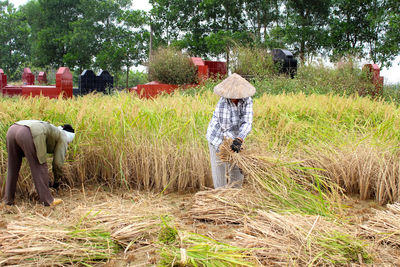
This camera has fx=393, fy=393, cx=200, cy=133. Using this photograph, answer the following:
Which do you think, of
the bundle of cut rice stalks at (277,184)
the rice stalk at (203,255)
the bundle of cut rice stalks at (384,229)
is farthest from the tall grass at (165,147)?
the rice stalk at (203,255)

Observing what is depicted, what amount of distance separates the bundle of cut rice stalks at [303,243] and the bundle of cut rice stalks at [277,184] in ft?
1.18

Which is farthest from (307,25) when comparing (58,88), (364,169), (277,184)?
(277,184)

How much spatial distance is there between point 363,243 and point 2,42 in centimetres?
3827

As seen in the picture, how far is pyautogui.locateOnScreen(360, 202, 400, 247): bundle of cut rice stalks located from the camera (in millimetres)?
2709

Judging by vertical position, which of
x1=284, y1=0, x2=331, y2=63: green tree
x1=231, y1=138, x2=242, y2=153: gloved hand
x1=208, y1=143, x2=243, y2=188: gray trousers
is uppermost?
x1=284, y1=0, x2=331, y2=63: green tree

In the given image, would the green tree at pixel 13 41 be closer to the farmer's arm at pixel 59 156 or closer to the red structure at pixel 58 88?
the red structure at pixel 58 88

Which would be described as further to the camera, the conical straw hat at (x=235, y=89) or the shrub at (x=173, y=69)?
the shrub at (x=173, y=69)

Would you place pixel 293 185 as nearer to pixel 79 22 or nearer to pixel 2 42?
pixel 79 22

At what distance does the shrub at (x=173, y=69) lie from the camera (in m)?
11.9

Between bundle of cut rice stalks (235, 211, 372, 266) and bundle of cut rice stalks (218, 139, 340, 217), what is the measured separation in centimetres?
36

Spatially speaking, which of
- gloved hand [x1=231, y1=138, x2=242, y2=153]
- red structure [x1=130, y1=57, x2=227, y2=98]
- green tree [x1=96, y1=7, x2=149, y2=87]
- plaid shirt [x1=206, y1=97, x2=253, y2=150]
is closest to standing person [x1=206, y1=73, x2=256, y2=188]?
plaid shirt [x1=206, y1=97, x2=253, y2=150]

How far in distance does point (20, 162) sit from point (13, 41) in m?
36.3

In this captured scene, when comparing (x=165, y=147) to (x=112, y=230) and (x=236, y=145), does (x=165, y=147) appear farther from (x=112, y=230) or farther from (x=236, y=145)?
(x=112, y=230)

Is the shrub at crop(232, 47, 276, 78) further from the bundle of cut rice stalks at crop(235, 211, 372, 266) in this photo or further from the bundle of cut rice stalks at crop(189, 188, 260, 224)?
the bundle of cut rice stalks at crop(235, 211, 372, 266)
